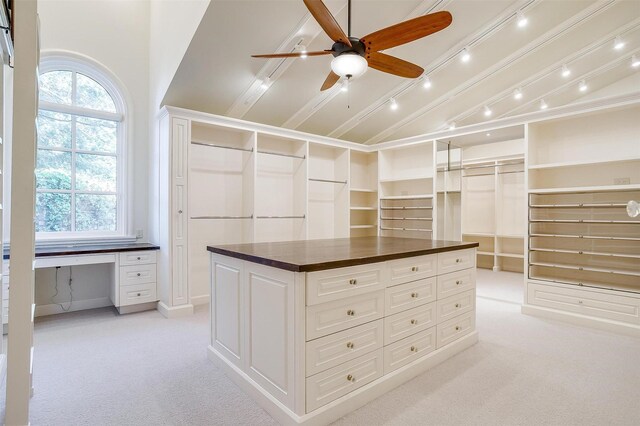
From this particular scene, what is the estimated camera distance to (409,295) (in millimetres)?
2447

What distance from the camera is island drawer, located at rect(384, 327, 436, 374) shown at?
229 centimetres

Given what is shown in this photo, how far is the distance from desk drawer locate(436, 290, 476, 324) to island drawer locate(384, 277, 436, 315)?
16 cm

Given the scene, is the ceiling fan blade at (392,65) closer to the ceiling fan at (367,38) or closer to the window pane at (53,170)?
the ceiling fan at (367,38)

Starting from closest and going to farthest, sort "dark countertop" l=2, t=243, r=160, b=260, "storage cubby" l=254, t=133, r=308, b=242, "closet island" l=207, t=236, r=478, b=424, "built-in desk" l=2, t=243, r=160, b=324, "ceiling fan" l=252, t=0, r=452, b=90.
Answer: "closet island" l=207, t=236, r=478, b=424
"ceiling fan" l=252, t=0, r=452, b=90
"dark countertop" l=2, t=243, r=160, b=260
"built-in desk" l=2, t=243, r=160, b=324
"storage cubby" l=254, t=133, r=308, b=242

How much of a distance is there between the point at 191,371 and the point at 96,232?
9.51 feet

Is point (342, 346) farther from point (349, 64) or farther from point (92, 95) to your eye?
point (92, 95)

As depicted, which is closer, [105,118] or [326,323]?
[326,323]

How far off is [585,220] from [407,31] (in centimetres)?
315

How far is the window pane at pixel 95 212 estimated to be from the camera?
4359mm

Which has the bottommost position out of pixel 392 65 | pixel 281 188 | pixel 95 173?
pixel 281 188

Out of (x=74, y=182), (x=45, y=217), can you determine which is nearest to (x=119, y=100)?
(x=74, y=182)

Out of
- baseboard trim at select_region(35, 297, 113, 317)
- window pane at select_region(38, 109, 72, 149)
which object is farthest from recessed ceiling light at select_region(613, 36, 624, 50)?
baseboard trim at select_region(35, 297, 113, 317)

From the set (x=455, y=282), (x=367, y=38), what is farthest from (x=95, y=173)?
(x=455, y=282)

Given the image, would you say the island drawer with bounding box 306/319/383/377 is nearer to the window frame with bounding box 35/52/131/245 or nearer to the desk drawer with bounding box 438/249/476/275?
the desk drawer with bounding box 438/249/476/275
